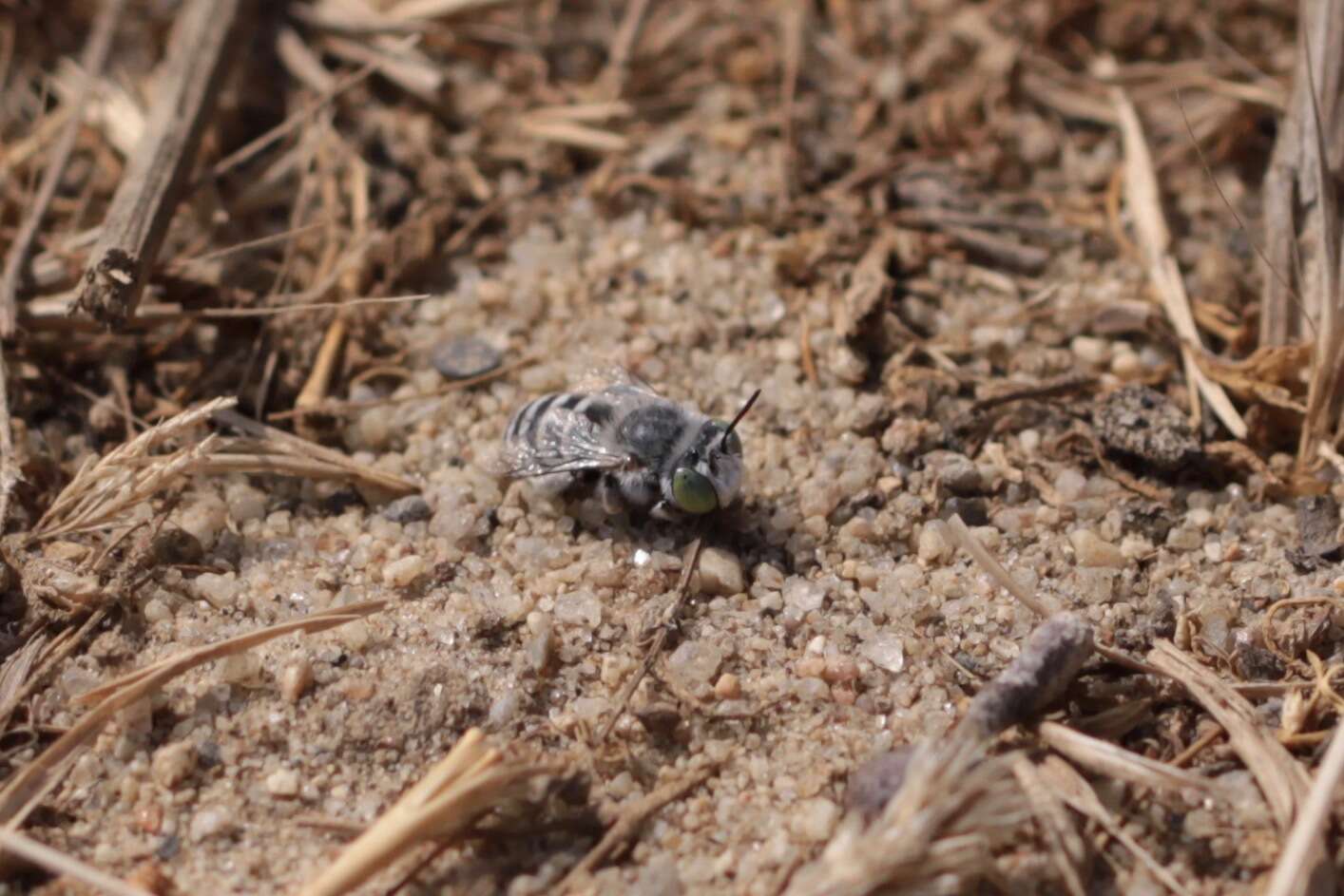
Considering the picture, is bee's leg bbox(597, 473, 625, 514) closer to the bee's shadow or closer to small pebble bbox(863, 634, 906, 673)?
the bee's shadow

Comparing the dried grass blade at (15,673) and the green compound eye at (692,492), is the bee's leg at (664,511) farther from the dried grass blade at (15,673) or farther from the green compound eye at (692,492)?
the dried grass blade at (15,673)

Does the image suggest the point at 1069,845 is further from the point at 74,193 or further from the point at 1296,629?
the point at 74,193

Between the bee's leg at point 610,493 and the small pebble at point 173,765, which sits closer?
the small pebble at point 173,765

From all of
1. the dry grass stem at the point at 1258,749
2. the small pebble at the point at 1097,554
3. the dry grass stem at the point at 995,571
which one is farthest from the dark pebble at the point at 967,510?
the dry grass stem at the point at 1258,749

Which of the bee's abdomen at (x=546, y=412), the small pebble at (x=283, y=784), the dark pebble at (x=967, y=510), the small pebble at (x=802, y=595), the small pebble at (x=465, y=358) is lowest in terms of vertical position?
the small pebble at (x=283, y=784)

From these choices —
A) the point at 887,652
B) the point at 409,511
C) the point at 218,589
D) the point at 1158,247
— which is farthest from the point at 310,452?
the point at 1158,247

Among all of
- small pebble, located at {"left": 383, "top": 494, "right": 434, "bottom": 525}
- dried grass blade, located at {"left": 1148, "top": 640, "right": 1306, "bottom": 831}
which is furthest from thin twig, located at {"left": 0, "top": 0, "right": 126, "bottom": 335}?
dried grass blade, located at {"left": 1148, "top": 640, "right": 1306, "bottom": 831}

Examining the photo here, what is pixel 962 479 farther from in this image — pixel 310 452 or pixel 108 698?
pixel 108 698
